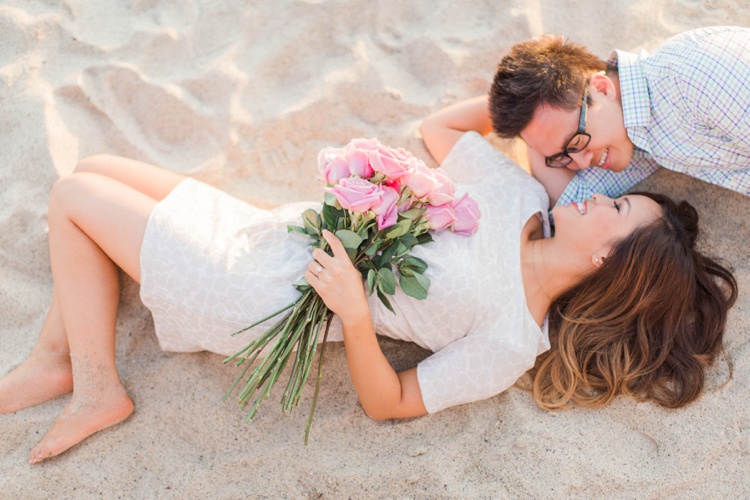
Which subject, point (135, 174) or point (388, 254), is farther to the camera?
point (135, 174)

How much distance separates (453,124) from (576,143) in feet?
2.30

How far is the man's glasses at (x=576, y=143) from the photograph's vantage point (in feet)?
9.89

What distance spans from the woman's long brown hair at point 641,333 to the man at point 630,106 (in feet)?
0.90

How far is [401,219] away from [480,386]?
0.84m

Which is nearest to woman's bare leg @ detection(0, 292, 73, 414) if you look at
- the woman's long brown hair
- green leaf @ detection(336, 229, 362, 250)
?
green leaf @ detection(336, 229, 362, 250)

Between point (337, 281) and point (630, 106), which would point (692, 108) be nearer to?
point (630, 106)

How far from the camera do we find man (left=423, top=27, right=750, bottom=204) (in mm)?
2943

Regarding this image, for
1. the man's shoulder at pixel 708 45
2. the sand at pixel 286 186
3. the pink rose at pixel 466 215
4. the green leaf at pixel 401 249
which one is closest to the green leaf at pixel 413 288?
the green leaf at pixel 401 249

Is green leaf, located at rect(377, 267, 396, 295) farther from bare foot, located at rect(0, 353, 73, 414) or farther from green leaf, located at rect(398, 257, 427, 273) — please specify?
bare foot, located at rect(0, 353, 73, 414)

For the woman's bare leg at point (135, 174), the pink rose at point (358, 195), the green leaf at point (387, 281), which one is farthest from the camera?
the woman's bare leg at point (135, 174)

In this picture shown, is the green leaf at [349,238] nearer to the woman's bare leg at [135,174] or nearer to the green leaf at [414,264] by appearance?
the green leaf at [414,264]

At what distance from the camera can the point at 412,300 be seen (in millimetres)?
2852

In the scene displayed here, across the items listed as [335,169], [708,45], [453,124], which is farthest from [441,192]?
[708,45]

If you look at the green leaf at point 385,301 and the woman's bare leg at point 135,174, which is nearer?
the green leaf at point 385,301
